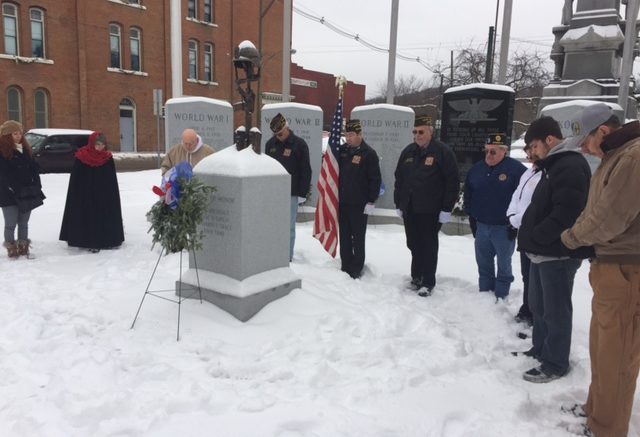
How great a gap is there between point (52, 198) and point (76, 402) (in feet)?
30.2

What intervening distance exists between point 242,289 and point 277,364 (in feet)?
2.97

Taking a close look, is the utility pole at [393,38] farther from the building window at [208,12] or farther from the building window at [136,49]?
the building window at [208,12]

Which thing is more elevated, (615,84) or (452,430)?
(615,84)

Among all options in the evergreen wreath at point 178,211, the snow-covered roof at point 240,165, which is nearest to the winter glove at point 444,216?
the snow-covered roof at point 240,165

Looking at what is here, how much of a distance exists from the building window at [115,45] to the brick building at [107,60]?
53mm

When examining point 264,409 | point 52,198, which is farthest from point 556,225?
point 52,198

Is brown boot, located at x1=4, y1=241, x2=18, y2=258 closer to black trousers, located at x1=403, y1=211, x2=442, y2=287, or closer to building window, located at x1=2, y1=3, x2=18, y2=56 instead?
black trousers, located at x1=403, y1=211, x2=442, y2=287

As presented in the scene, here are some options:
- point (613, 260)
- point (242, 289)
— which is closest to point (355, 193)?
point (242, 289)

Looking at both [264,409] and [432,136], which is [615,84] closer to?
[432,136]

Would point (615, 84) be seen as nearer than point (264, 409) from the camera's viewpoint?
No

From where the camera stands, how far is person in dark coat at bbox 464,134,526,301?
16.0 ft

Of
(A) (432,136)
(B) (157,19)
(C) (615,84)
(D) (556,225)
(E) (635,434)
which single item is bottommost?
(E) (635,434)

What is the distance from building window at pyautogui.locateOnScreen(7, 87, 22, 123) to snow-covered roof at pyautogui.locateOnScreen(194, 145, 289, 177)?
2363 cm

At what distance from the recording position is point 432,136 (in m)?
5.45
